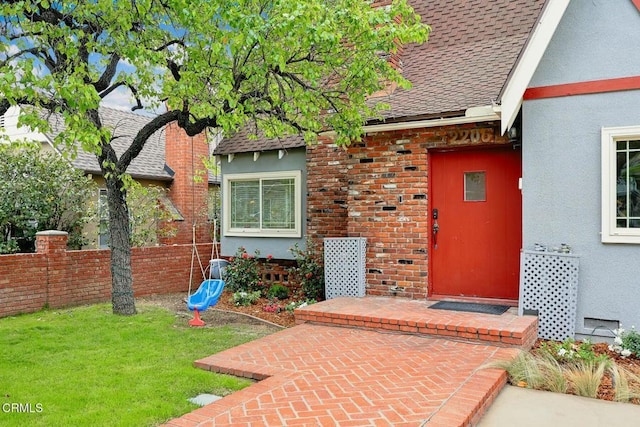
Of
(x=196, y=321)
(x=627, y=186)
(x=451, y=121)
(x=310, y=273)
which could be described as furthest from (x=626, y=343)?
(x=196, y=321)

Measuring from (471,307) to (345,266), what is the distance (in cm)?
221

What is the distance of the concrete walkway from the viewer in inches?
157

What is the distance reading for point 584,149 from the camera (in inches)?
249

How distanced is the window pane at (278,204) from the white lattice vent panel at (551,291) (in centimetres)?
582

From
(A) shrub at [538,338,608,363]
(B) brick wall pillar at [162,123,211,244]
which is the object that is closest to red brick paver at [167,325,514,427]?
(A) shrub at [538,338,608,363]

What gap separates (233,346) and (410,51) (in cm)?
721

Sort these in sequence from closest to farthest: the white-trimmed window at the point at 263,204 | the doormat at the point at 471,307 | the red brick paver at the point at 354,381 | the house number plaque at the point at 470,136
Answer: the red brick paver at the point at 354,381 → the doormat at the point at 471,307 → the house number plaque at the point at 470,136 → the white-trimmed window at the point at 263,204

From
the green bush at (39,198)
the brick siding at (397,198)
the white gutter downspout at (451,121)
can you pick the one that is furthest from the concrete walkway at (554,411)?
the green bush at (39,198)

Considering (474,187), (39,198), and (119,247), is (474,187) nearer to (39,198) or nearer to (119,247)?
(119,247)

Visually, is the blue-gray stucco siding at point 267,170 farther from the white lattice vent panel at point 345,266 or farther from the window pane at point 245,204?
the white lattice vent panel at point 345,266

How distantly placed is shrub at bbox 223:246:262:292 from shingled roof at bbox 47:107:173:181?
431 centimetres

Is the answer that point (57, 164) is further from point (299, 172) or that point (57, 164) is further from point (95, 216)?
point (299, 172)

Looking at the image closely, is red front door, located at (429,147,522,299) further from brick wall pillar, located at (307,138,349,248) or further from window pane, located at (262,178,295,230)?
window pane, located at (262,178,295,230)

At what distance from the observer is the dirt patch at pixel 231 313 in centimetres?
805
